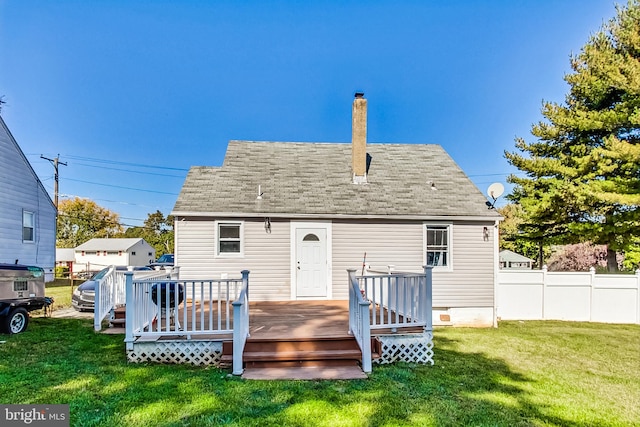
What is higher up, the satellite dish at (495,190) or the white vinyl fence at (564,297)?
the satellite dish at (495,190)

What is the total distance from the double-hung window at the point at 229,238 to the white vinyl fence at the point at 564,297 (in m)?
8.33

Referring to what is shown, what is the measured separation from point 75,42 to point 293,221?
14.9m

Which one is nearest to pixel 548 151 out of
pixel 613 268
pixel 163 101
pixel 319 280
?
pixel 613 268

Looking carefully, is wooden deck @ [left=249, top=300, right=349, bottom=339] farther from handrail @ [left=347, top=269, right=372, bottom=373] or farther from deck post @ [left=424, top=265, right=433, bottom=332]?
deck post @ [left=424, top=265, right=433, bottom=332]

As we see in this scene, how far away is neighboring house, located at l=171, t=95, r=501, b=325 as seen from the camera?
957 centimetres

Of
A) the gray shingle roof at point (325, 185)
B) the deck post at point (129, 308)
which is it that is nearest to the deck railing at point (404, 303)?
the deck post at point (129, 308)

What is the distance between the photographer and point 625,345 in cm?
812

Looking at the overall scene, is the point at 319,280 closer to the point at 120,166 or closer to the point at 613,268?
the point at 613,268

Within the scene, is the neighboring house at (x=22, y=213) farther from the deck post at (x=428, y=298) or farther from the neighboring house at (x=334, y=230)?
the deck post at (x=428, y=298)

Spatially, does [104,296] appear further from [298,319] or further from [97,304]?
[298,319]

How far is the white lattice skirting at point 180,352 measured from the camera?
540cm

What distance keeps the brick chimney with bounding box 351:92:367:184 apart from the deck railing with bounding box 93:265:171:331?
242 inches

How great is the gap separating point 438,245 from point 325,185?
12.7 feet

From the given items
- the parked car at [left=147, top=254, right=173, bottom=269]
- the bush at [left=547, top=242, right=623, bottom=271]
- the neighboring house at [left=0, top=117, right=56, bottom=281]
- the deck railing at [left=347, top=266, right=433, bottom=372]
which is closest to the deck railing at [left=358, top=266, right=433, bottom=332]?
the deck railing at [left=347, top=266, right=433, bottom=372]
